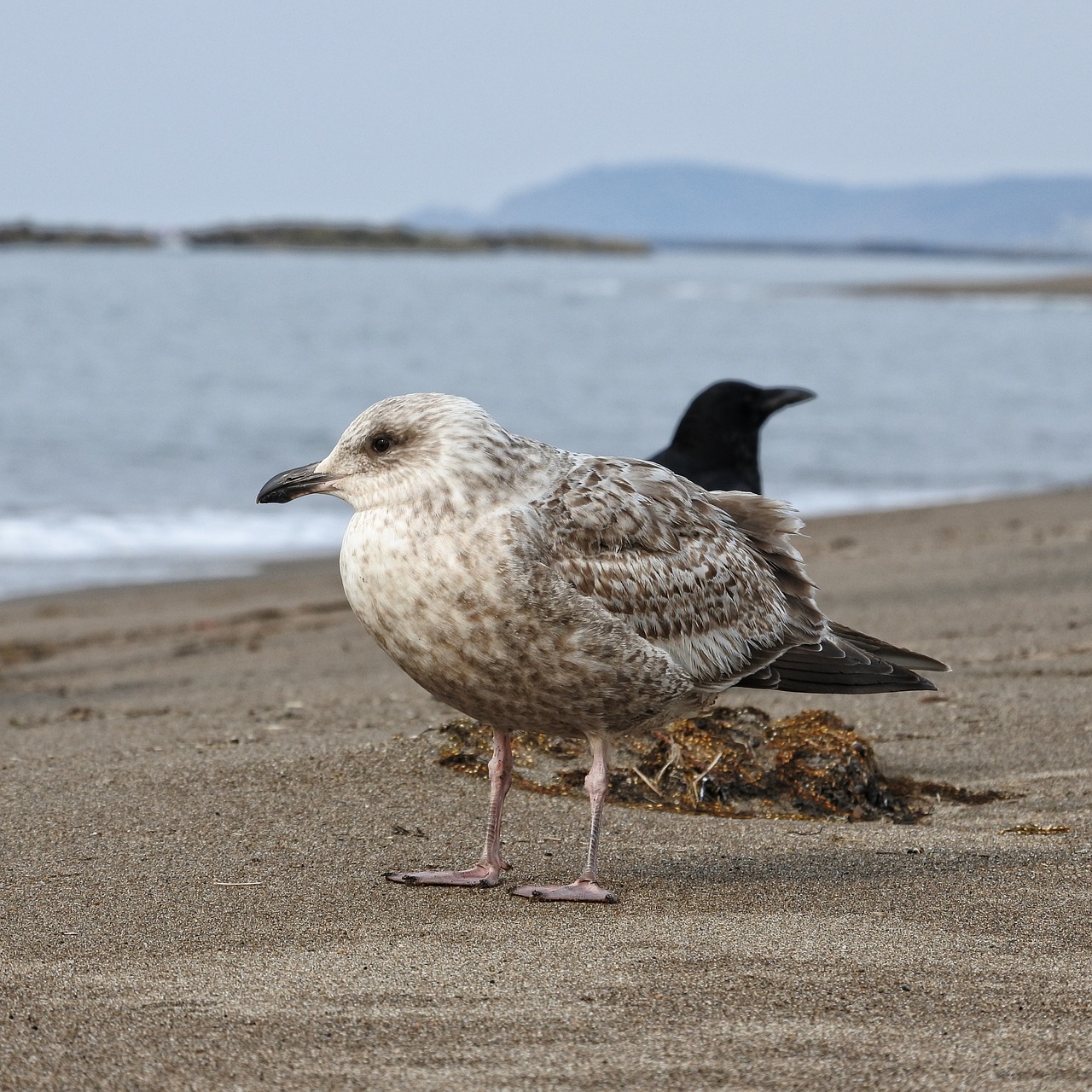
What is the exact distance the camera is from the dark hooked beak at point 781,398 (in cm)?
759

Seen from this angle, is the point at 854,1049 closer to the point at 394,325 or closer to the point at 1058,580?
the point at 1058,580

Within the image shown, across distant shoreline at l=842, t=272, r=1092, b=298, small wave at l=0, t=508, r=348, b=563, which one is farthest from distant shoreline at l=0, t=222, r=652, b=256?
small wave at l=0, t=508, r=348, b=563

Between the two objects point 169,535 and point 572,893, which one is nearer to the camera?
point 572,893

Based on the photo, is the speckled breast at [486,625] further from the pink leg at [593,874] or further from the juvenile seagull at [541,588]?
the pink leg at [593,874]

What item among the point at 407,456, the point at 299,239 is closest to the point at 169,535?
the point at 407,456

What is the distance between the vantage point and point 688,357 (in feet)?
115

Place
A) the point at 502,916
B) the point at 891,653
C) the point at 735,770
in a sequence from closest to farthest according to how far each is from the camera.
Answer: the point at 502,916
the point at 891,653
the point at 735,770

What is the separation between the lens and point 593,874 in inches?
150

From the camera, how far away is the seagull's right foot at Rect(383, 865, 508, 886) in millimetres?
3846

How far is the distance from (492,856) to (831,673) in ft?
3.57

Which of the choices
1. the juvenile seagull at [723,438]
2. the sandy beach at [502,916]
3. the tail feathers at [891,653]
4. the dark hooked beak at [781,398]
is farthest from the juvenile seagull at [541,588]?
the dark hooked beak at [781,398]

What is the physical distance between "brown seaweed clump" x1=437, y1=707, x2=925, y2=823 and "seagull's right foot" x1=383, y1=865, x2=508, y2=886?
2.50 ft

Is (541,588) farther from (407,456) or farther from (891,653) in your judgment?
(891,653)

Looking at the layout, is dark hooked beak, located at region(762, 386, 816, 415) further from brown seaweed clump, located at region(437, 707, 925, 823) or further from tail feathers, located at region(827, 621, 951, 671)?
tail feathers, located at region(827, 621, 951, 671)
